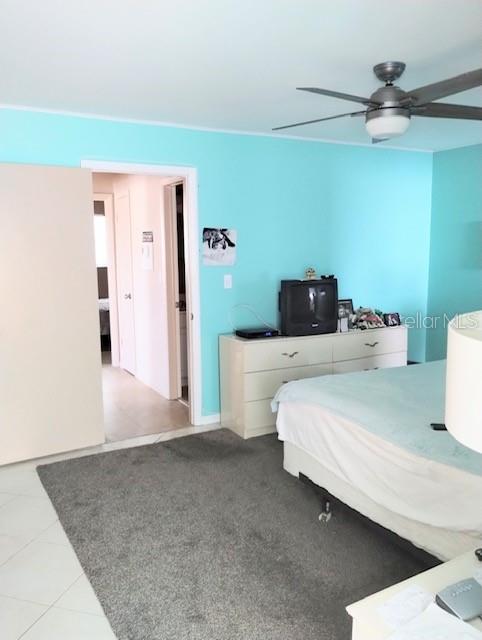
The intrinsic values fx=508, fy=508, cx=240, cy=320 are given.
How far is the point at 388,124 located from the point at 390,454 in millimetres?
1520

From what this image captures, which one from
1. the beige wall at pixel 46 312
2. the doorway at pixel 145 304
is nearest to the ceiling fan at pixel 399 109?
the beige wall at pixel 46 312

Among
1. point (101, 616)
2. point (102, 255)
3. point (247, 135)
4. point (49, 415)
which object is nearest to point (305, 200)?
point (247, 135)

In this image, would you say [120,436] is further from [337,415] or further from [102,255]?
[102,255]

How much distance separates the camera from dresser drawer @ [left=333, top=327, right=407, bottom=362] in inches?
170

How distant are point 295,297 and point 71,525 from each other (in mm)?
2379

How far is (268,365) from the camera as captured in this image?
397 centimetres

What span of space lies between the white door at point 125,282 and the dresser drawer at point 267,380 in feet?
7.83

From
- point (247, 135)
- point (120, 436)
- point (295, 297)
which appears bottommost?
point (120, 436)

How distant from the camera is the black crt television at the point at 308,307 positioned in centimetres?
418

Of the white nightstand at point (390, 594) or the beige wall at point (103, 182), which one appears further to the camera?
the beige wall at point (103, 182)

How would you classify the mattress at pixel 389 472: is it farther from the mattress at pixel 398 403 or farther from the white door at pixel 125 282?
the white door at pixel 125 282

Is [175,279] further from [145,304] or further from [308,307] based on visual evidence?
[308,307]

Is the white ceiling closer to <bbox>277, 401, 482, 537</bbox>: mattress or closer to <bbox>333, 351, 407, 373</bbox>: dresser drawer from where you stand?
<bbox>277, 401, 482, 537</bbox>: mattress

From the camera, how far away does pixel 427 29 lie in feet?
7.39
